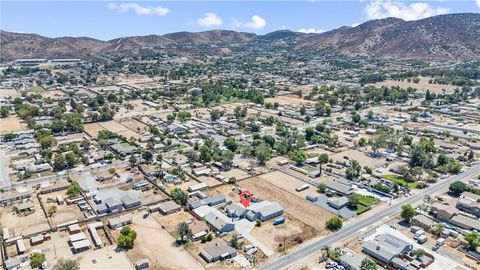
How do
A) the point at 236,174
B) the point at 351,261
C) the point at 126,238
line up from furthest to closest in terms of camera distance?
1. the point at 236,174
2. the point at 126,238
3. the point at 351,261

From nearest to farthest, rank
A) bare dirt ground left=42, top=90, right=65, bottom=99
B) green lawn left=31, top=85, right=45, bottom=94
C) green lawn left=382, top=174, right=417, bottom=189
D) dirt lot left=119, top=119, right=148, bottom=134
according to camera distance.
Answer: green lawn left=382, top=174, right=417, bottom=189 < dirt lot left=119, top=119, right=148, bottom=134 < bare dirt ground left=42, top=90, right=65, bottom=99 < green lawn left=31, top=85, right=45, bottom=94

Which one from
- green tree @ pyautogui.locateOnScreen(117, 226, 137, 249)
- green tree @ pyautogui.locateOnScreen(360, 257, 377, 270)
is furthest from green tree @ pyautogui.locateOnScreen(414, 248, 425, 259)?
green tree @ pyautogui.locateOnScreen(117, 226, 137, 249)

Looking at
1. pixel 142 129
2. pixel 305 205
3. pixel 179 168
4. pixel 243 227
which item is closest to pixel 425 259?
pixel 305 205

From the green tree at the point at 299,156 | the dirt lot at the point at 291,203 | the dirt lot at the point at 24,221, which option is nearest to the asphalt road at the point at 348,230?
the dirt lot at the point at 291,203

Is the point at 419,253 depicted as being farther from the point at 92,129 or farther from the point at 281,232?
the point at 92,129

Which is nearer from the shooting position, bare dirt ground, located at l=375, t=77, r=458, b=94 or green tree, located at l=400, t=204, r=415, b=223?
green tree, located at l=400, t=204, r=415, b=223

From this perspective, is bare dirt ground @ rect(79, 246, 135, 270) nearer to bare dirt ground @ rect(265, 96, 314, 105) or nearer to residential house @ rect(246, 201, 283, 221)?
residential house @ rect(246, 201, 283, 221)

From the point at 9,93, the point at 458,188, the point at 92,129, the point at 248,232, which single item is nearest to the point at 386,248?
the point at 248,232
